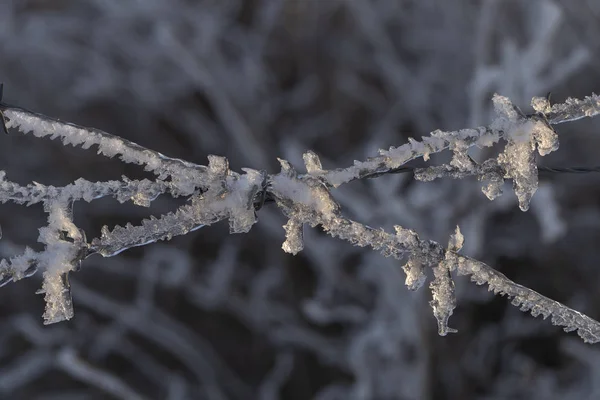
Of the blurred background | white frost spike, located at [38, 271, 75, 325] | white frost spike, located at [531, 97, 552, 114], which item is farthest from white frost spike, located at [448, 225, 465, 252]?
the blurred background

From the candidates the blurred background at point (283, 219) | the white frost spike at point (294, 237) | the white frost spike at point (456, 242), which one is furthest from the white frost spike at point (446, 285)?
the blurred background at point (283, 219)

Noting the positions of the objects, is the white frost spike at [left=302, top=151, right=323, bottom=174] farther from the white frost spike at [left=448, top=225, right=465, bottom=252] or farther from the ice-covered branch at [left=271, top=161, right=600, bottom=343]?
the white frost spike at [left=448, top=225, right=465, bottom=252]

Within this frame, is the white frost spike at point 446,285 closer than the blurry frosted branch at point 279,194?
No

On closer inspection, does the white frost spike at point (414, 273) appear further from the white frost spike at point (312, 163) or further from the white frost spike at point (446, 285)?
the white frost spike at point (312, 163)

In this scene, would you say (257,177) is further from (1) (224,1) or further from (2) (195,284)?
(1) (224,1)

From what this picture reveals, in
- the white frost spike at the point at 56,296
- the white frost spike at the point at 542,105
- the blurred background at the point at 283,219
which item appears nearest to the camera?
the white frost spike at the point at 56,296
